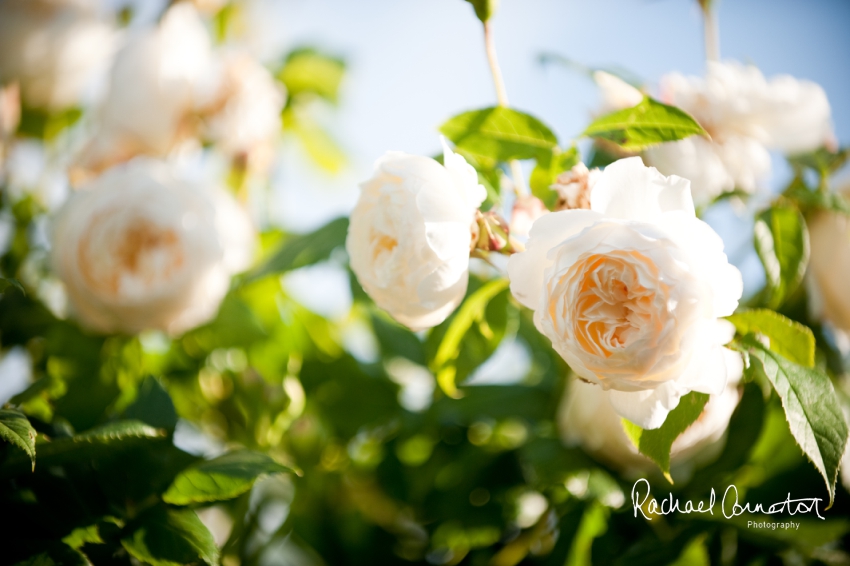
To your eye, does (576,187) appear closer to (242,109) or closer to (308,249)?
(308,249)

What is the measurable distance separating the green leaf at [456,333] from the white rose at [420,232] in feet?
0.20

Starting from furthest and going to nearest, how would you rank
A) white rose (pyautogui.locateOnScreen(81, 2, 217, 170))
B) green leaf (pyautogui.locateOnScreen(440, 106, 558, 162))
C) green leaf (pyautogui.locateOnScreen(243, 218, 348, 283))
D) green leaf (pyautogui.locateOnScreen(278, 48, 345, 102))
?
green leaf (pyautogui.locateOnScreen(278, 48, 345, 102)), white rose (pyautogui.locateOnScreen(81, 2, 217, 170)), green leaf (pyautogui.locateOnScreen(243, 218, 348, 283)), green leaf (pyautogui.locateOnScreen(440, 106, 558, 162))

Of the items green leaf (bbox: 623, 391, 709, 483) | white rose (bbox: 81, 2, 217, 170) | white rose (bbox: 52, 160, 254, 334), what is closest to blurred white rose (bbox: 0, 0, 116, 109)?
white rose (bbox: 81, 2, 217, 170)

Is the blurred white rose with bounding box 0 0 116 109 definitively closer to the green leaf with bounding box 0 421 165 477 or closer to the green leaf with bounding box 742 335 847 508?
the green leaf with bounding box 0 421 165 477

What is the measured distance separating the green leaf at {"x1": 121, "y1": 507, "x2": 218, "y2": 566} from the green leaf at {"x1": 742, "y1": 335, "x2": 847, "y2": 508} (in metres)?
0.31

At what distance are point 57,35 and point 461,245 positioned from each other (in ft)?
2.24

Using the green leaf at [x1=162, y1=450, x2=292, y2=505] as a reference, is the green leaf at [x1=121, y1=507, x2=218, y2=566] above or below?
below

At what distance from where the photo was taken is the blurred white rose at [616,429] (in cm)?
38

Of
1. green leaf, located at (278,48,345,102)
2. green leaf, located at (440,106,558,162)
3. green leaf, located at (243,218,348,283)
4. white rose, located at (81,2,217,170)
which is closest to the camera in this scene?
green leaf, located at (440,106,558,162)

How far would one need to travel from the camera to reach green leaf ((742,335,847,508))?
10.8 inches

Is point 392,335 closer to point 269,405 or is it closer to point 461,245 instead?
point 269,405

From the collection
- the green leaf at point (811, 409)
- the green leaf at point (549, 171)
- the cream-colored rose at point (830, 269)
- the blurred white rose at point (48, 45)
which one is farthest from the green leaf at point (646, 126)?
the blurred white rose at point (48, 45)

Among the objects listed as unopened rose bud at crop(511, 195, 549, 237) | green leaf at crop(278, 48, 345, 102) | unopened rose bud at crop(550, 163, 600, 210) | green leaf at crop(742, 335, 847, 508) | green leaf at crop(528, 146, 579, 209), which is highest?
unopened rose bud at crop(550, 163, 600, 210)

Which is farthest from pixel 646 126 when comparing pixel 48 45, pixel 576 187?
pixel 48 45
